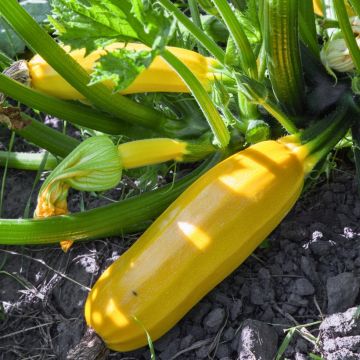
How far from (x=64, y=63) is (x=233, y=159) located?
491 millimetres

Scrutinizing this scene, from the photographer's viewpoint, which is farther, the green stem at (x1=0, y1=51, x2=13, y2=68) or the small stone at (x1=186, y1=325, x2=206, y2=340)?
the green stem at (x1=0, y1=51, x2=13, y2=68)

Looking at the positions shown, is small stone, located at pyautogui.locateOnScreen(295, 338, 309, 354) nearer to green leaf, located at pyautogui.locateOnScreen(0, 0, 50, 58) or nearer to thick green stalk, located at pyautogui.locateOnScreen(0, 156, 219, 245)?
thick green stalk, located at pyautogui.locateOnScreen(0, 156, 219, 245)

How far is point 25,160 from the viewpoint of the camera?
7.84ft

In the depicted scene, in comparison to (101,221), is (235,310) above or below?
below

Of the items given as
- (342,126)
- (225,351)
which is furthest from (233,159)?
(225,351)

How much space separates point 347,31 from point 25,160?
3.58 feet

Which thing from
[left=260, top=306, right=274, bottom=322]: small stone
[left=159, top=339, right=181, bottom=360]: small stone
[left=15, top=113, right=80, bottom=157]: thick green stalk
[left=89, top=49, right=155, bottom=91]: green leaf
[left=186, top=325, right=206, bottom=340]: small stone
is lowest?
[left=260, top=306, right=274, bottom=322]: small stone

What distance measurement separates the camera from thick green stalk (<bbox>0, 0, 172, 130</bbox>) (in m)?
1.82

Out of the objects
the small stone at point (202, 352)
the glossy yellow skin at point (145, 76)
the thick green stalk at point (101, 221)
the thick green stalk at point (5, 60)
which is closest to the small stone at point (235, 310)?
the small stone at point (202, 352)

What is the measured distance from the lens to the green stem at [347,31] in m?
1.80

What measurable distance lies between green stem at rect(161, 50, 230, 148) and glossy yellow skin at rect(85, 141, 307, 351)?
0.27 feet

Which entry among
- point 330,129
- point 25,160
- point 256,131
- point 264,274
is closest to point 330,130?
point 330,129

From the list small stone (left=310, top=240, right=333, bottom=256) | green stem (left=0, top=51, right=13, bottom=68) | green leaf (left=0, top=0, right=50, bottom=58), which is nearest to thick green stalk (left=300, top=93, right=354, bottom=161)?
small stone (left=310, top=240, right=333, bottom=256)

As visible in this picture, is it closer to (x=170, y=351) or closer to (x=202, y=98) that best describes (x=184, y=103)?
(x=202, y=98)
